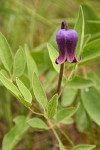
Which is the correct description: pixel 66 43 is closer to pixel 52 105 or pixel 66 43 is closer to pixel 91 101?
pixel 52 105

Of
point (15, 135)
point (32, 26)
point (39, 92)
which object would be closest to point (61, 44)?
point (39, 92)

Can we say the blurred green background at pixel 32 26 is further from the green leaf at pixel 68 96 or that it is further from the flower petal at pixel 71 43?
the flower petal at pixel 71 43

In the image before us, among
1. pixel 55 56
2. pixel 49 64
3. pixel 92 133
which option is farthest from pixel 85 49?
pixel 92 133

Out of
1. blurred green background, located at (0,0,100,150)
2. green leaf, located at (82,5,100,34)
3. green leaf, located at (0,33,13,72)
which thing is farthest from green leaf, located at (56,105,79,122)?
green leaf, located at (82,5,100,34)

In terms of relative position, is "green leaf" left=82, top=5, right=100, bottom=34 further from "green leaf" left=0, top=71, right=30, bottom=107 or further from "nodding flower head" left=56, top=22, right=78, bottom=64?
"green leaf" left=0, top=71, right=30, bottom=107

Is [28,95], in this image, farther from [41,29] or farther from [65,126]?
[41,29]
